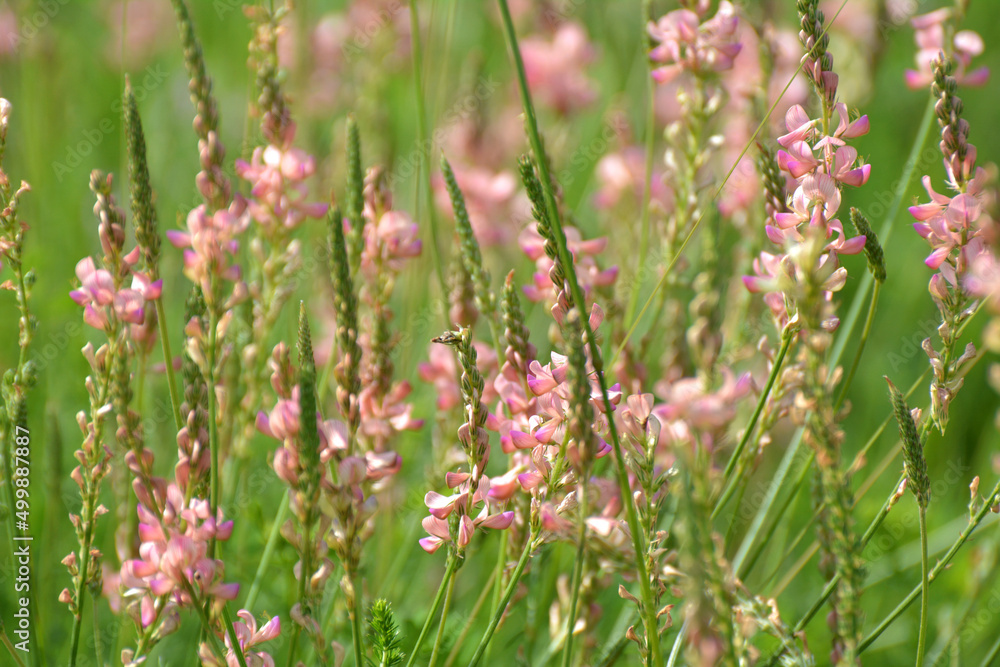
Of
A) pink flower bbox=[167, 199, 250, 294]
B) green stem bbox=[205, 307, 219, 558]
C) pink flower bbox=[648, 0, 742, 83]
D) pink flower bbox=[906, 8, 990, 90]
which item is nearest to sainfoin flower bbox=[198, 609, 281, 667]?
green stem bbox=[205, 307, 219, 558]

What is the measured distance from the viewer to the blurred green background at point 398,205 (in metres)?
2.23

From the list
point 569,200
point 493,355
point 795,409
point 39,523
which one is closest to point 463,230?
point 493,355

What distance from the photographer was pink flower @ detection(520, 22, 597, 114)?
3465mm

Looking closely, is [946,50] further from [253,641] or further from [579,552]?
[253,641]

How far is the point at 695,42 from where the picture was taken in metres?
1.83

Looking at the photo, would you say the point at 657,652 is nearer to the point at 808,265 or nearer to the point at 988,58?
the point at 808,265

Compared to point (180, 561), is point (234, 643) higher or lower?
lower

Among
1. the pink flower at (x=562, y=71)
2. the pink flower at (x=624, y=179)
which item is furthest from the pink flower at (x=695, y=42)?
the pink flower at (x=562, y=71)

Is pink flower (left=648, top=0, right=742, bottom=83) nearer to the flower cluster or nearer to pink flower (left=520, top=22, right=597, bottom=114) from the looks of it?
the flower cluster

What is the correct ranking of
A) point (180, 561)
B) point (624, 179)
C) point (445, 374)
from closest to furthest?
point (180, 561) < point (445, 374) < point (624, 179)

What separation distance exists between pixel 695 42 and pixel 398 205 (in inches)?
97.0

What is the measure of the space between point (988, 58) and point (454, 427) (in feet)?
15.2

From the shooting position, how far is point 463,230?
1290 millimetres

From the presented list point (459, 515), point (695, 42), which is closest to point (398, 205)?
point (695, 42)
